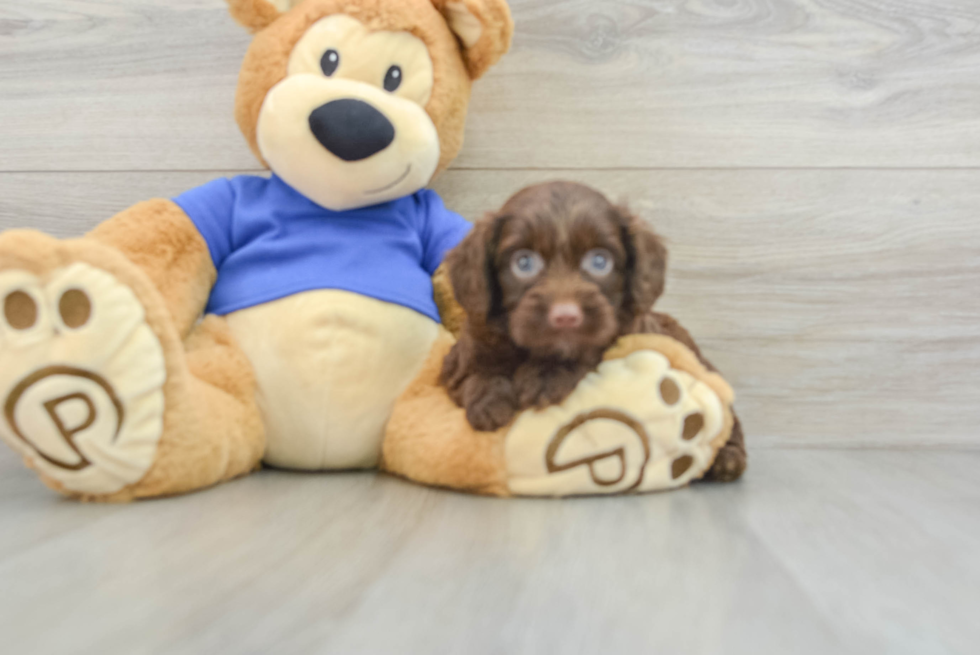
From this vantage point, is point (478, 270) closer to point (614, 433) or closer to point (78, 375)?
point (614, 433)

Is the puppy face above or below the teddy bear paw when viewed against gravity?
above

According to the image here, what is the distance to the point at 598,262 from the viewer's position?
0.87 meters

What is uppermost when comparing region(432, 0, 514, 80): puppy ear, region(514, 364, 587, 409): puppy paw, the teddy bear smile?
region(432, 0, 514, 80): puppy ear

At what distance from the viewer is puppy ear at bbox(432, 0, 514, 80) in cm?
104

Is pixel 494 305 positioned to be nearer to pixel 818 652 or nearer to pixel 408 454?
pixel 408 454

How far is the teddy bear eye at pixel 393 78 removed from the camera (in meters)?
1.02

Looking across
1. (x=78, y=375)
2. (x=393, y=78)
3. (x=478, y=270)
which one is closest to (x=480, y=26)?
(x=393, y=78)

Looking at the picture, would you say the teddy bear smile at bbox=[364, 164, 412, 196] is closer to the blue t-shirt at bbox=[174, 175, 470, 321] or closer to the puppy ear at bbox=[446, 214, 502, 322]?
the blue t-shirt at bbox=[174, 175, 470, 321]

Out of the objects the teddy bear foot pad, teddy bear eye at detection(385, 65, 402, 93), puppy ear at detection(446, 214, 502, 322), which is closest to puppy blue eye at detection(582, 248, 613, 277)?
puppy ear at detection(446, 214, 502, 322)

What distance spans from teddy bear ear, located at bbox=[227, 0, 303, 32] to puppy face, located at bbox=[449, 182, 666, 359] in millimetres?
465

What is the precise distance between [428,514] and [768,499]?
444 millimetres

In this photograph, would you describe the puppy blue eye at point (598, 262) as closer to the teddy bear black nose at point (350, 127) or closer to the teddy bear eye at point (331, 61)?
the teddy bear black nose at point (350, 127)

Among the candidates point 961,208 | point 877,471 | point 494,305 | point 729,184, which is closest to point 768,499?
point 877,471

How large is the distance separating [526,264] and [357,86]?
1.13 ft
